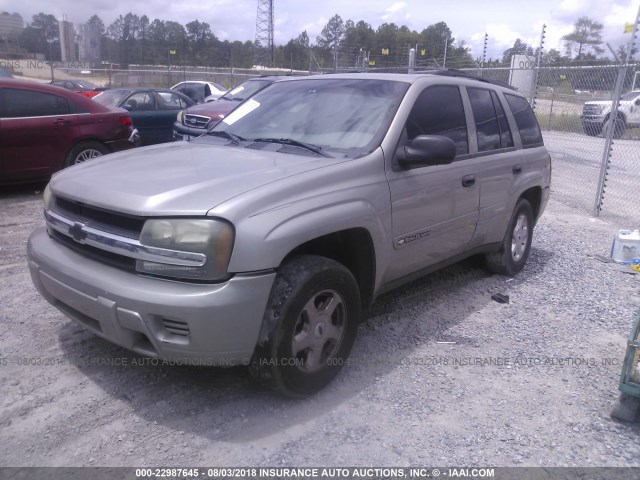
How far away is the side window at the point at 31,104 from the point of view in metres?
7.44

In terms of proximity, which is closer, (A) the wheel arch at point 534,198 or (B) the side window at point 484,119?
(B) the side window at point 484,119

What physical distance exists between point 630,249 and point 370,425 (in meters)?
4.48

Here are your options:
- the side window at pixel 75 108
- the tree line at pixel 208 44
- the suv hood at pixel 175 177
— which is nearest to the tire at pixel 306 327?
the suv hood at pixel 175 177

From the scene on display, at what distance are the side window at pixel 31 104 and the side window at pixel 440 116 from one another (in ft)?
19.2

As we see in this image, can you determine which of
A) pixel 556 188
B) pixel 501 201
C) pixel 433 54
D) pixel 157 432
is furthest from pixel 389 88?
pixel 433 54

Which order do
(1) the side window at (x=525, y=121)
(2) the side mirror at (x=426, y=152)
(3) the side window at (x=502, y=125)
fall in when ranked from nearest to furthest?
(2) the side mirror at (x=426, y=152) → (3) the side window at (x=502, y=125) → (1) the side window at (x=525, y=121)

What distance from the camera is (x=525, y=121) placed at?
5.43m

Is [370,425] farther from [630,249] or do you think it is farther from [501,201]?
[630,249]

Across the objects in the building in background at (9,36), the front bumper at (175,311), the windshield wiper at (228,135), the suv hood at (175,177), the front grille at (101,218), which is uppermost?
the building in background at (9,36)

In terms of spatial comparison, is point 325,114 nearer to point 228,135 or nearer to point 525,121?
point 228,135

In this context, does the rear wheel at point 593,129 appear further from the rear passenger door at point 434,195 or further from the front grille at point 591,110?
the rear passenger door at point 434,195

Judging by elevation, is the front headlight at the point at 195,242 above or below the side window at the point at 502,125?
below

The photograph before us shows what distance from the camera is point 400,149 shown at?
12.0ft

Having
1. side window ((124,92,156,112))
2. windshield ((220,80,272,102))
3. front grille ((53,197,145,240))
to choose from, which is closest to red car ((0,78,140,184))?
windshield ((220,80,272,102))
